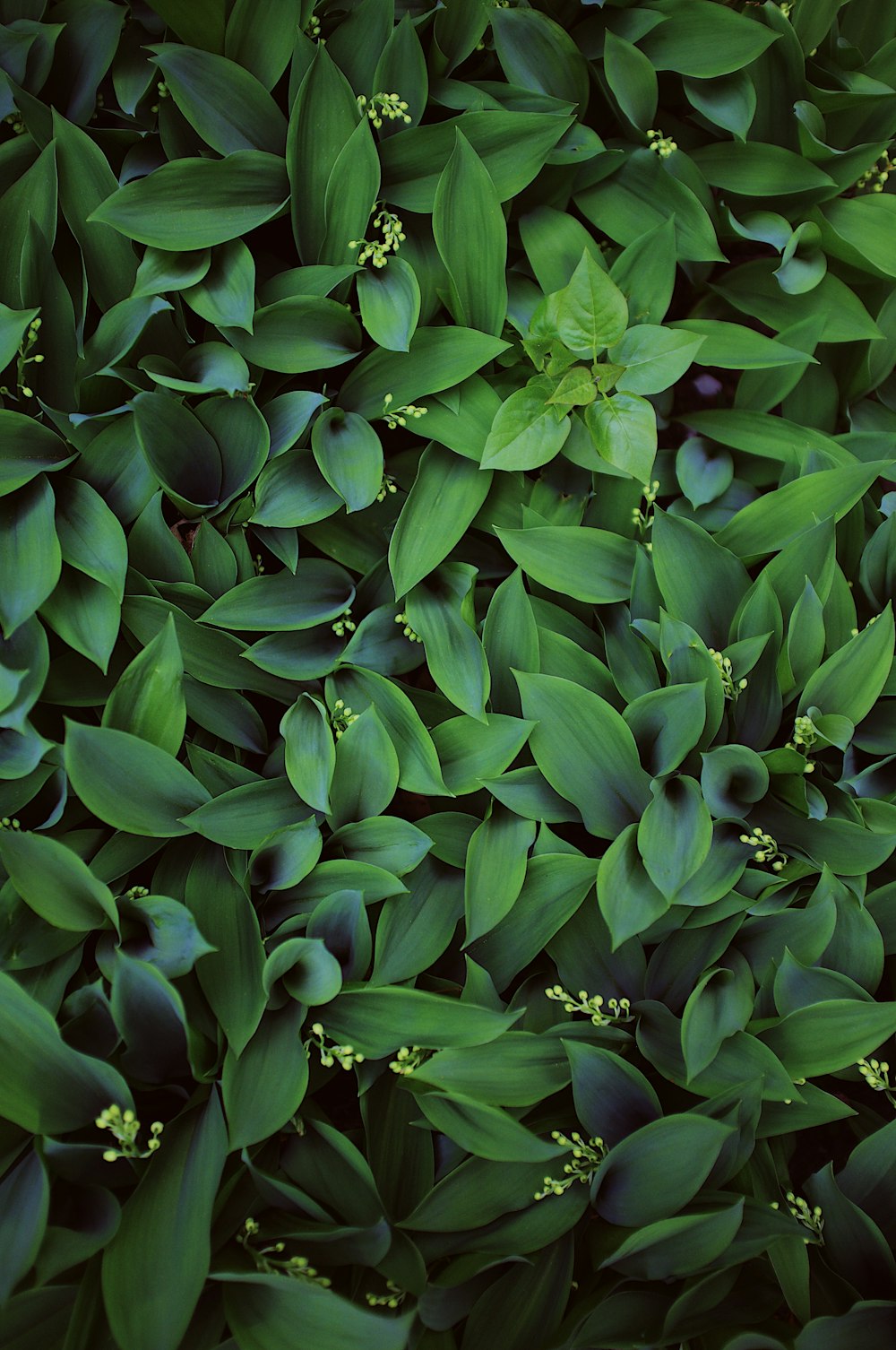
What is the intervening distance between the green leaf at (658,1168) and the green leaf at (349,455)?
34.9 inches

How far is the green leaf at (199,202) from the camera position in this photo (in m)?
1.28

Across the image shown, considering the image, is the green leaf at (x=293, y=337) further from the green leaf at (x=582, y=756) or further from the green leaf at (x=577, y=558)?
the green leaf at (x=582, y=756)

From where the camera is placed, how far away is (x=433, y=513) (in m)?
1.34

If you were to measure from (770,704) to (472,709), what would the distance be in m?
0.42

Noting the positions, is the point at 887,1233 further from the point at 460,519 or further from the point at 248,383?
the point at 248,383

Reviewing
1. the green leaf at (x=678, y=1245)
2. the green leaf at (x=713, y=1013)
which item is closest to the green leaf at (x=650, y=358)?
the green leaf at (x=713, y=1013)

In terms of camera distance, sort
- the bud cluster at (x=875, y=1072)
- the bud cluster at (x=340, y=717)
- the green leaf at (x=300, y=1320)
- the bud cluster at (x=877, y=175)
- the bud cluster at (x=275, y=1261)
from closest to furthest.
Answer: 1. the green leaf at (x=300, y=1320)
2. the bud cluster at (x=275, y=1261)
3. the bud cluster at (x=875, y=1072)
4. the bud cluster at (x=340, y=717)
5. the bud cluster at (x=877, y=175)

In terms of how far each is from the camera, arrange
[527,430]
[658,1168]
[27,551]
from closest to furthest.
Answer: [658,1168] < [27,551] < [527,430]

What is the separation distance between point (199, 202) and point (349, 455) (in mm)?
423

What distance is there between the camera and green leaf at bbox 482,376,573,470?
4.29 ft

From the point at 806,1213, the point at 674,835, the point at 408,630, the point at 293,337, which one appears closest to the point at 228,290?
the point at 293,337

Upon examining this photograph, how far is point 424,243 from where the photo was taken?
140cm

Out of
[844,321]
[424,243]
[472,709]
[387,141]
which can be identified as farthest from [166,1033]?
A: [844,321]

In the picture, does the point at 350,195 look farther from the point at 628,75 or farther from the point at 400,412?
the point at 628,75
